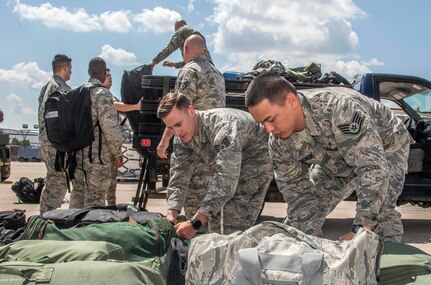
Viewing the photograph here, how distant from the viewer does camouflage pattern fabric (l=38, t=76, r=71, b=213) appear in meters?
5.15

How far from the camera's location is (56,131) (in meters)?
4.83

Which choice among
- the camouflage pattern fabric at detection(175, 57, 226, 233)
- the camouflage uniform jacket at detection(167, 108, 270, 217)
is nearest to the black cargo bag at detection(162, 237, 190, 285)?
the camouflage uniform jacket at detection(167, 108, 270, 217)

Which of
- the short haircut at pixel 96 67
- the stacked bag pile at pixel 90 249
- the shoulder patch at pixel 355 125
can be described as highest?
the short haircut at pixel 96 67

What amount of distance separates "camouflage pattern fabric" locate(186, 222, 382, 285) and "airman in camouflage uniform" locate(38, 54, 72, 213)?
3.15m

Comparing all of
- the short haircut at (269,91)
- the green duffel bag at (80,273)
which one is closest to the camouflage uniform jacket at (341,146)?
the short haircut at (269,91)

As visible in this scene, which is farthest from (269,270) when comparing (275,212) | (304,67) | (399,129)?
(275,212)

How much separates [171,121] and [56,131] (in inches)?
70.5

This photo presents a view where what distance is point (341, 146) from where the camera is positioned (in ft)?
9.39

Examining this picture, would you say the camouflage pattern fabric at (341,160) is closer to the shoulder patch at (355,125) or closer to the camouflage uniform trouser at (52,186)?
the shoulder patch at (355,125)

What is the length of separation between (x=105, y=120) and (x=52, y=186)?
83 centimetres

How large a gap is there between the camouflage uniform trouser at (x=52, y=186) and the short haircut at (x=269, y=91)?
291cm

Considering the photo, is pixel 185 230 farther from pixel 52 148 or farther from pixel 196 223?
pixel 52 148

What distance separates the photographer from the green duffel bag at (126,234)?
2.73m

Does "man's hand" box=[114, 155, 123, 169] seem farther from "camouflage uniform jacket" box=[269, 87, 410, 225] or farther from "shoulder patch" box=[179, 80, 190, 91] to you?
"camouflage uniform jacket" box=[269, 87, 410, 225]
